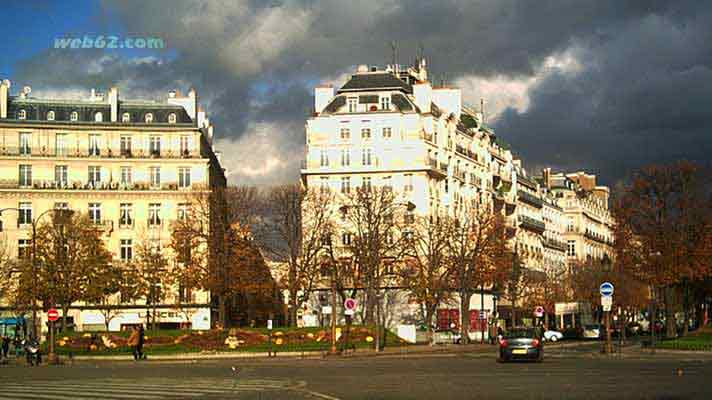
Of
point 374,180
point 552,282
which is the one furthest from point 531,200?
point 374,180

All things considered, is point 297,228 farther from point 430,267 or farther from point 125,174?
point 125,174

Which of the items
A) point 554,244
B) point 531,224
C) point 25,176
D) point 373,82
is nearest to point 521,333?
point 25,176

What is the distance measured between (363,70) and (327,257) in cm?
2672

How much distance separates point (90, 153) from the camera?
4023 inches

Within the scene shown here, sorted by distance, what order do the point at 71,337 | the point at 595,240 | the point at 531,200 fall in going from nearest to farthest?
the point at 71,337, the point at 531,200, the point at 595,240

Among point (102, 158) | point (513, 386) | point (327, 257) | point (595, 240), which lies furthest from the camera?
point (595, 240)

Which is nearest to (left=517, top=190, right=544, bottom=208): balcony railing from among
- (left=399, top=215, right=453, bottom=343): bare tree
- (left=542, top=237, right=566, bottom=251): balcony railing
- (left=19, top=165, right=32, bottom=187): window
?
(left=542, top=237, right=566, bottom=251): balcony railing

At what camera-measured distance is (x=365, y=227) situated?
9612 cm

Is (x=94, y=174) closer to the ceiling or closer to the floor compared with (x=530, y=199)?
closer to the floor

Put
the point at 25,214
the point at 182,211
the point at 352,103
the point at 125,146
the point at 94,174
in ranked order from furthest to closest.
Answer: the point at 352,103, the point at 125,146, the point at 94,174, the point at 182,211, the point at 25,214

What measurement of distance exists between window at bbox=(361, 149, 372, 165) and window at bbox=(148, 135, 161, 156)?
19318mm

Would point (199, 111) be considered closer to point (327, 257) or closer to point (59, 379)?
point (327, 257)

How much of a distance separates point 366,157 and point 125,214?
23346mm

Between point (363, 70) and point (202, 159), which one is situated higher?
point (363, 70)
